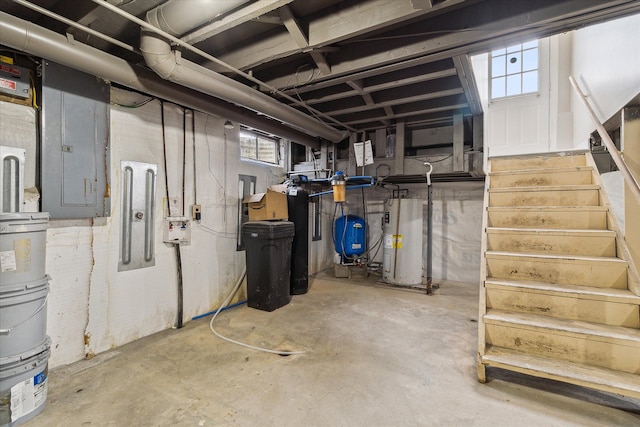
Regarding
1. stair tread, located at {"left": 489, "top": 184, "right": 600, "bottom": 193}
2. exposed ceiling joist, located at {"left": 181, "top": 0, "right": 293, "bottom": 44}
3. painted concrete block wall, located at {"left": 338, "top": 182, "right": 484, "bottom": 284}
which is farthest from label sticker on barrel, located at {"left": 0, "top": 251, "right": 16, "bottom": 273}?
painted concrete block wall, located at {"left": 338, "top": 182, "right": 484, "bottom": 284}

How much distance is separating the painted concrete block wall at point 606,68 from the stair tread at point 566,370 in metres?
1.90

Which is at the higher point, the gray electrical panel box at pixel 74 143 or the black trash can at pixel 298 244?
the gray electrical panel box at pixel 74 143

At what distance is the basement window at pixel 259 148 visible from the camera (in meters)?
4.09

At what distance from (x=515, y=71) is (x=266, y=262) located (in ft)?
17.3

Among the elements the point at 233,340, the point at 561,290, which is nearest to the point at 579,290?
the point at 561,290

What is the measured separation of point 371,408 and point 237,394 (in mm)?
862

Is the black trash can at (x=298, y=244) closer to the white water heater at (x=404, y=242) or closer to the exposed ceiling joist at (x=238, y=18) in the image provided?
the white water heater at (x=404, y=242)

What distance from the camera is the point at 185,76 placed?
2.14m

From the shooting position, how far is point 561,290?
6.57 feet

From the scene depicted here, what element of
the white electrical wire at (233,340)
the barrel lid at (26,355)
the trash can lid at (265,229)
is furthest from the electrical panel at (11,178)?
the trash can lid at (265,229)

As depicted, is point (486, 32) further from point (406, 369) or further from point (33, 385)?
point (33, 385)

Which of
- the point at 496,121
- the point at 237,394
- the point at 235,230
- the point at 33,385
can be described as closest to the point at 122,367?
the point at 33,385

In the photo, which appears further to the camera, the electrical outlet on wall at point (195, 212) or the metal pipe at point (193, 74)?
the electrical outlet on wall at point (195, 212)

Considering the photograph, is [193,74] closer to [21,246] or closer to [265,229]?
[21,246]
